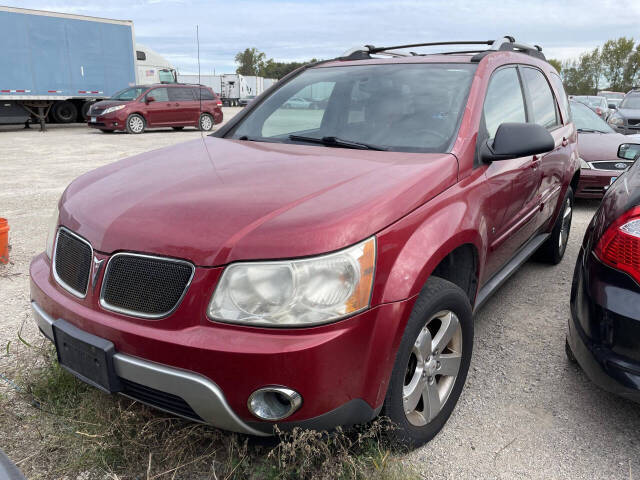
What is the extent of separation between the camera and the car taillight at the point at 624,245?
2.01 m

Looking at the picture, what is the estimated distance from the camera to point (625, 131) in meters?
11.9

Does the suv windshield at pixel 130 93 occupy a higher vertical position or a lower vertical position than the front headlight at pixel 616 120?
lower

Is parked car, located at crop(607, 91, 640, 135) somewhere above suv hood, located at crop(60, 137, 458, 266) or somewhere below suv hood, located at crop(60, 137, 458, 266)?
below

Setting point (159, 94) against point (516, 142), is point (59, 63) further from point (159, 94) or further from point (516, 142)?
A: point (516, 142)

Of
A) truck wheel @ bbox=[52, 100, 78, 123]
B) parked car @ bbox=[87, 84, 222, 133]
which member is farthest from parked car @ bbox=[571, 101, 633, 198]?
truck wheel @ bbox=[52, 100, 78, 123]

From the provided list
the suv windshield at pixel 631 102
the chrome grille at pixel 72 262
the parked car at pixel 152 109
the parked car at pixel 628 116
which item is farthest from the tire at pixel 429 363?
the parked car at pixel 152 109

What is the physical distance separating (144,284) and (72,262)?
460mm

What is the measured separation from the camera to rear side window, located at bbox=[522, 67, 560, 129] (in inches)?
141

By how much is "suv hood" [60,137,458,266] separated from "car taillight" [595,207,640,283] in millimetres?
669

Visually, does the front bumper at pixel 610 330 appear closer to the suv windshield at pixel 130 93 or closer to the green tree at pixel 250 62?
the suv windshield at pixel 130 93

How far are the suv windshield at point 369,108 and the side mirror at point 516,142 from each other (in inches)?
8.5

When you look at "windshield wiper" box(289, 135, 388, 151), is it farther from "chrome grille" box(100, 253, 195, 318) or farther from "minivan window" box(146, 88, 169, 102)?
"minivan window" box(146, 88, 169, 102)

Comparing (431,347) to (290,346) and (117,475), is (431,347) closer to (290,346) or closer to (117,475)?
(290,346)

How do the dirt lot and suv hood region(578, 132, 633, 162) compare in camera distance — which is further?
suv hood region(578, 132, 633, 162)
